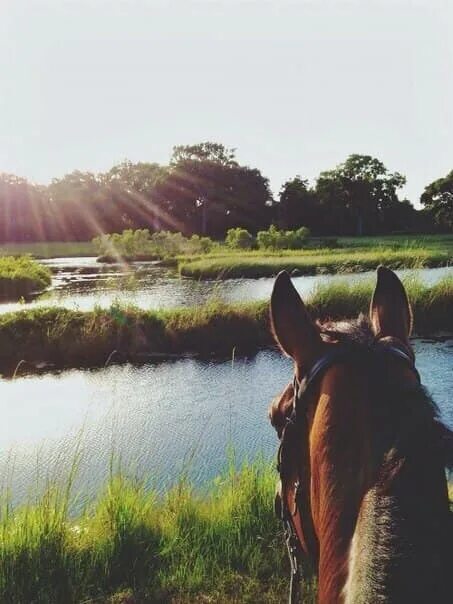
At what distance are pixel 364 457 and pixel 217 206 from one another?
6180cm

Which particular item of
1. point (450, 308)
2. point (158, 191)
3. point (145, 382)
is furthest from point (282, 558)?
point (158, 191)

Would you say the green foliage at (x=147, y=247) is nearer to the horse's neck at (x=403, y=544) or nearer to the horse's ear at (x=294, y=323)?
the horse's ear at (x=294, y=323)

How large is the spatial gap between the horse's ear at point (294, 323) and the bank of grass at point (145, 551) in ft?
9.39

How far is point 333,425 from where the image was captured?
1079mm

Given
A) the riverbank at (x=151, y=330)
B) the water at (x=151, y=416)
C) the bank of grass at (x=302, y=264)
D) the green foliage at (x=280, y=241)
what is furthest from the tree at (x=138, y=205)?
the water at (x=151, y=416)

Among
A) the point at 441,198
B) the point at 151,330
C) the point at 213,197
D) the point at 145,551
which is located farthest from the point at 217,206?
the point at 145,551

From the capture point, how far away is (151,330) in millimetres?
13188

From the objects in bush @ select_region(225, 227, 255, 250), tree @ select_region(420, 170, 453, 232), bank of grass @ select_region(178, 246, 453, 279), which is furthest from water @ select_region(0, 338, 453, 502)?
tree @ select_region(420, 170, 453, 232)

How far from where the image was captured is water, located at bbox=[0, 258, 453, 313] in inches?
645

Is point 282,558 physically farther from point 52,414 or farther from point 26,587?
point 52,414

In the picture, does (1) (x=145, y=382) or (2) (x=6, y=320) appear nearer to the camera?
(1) (x=145, y=382)

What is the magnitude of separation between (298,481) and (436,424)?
369mm

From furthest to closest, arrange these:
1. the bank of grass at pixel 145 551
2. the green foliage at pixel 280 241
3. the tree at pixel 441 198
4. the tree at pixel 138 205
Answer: the tree at pixel 138 205, the tree at pixel 441 198, the green foliage at pixel 280 241, the bank of grass at pixel 145 551

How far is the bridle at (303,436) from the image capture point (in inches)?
45.9
